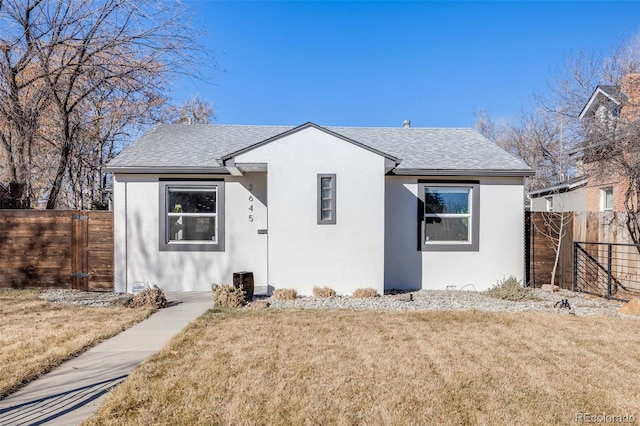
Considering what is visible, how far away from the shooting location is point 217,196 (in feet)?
29.2

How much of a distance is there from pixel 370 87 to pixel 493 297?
38.7 ft

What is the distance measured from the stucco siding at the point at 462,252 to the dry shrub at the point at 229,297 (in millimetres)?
3793

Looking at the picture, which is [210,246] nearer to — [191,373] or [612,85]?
[191,373]

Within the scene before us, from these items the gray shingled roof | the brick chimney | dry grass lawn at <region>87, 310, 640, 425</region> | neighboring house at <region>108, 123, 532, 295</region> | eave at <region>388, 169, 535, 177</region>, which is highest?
the brick chimney

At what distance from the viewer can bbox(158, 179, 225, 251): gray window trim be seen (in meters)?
8.70

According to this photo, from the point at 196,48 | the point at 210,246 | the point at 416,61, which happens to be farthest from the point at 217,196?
the point at 416,61

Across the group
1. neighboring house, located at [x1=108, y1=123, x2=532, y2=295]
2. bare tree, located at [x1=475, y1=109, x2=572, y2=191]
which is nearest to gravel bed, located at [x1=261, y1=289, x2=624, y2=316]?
neighboring house, located at [x1=108, y1=123, x2=532, y2=295]

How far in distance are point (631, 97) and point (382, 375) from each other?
11335 millimetres

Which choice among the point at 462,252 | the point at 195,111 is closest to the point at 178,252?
the point at 462,252

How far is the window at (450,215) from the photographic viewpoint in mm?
9000

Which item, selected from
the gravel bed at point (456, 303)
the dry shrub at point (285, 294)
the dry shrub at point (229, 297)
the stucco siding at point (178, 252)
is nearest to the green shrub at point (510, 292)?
the gravel bed at point (456, 303)

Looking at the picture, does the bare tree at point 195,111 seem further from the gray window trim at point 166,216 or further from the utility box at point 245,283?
the utility box at point 245,283

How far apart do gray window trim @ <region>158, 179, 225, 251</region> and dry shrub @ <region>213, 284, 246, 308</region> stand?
1.89 m

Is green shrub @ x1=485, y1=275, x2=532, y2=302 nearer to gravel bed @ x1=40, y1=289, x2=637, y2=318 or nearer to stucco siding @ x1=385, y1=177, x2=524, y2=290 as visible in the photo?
gravel bed @ x1=40, y1=289, x2=637, y2=318
